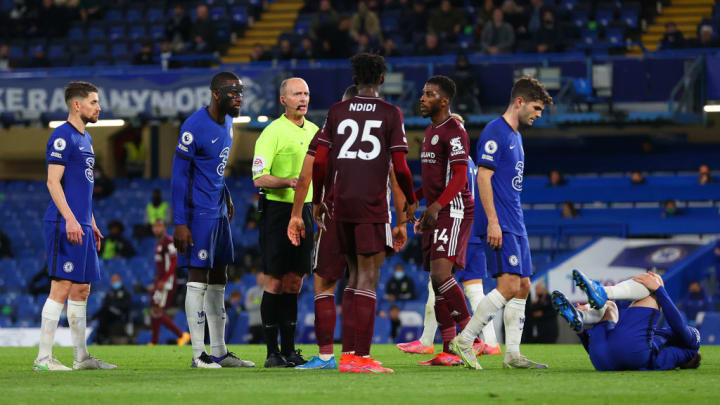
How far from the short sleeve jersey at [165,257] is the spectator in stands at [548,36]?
30.3 ft

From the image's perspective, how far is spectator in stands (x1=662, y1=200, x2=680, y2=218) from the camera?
22.1m

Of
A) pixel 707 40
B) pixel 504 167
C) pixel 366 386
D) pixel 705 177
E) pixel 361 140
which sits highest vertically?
pixel 707 40

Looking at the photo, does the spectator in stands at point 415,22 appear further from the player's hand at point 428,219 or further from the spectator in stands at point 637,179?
the player's hand at point 428,219

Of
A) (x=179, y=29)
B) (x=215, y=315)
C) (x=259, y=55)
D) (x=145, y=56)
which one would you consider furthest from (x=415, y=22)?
(x=215, y=315)

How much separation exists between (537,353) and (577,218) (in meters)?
11.0

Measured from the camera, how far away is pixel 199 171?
9.05 metres

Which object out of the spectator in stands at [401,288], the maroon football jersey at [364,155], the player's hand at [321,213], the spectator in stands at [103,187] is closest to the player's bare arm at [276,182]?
the player's hand at [321,213]

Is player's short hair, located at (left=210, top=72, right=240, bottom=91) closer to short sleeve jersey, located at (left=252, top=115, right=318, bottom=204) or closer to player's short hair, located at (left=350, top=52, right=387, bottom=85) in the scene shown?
short sleeve jersey, located at (left=252, top=115, right=318, bottom=204)

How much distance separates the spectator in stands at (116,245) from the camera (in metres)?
24.0

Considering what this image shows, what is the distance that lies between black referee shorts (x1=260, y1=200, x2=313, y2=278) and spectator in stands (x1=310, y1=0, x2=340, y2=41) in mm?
15987

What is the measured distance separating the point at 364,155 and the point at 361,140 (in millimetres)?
104

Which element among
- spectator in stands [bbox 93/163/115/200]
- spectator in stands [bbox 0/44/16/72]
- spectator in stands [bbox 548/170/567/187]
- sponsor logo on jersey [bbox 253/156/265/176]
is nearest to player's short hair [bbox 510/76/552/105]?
sponsor logo on jersey [bbox 253/156/265/176]

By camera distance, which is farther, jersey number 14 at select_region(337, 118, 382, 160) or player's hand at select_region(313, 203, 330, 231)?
player's hand at select_region(313, 203, 330, 231)

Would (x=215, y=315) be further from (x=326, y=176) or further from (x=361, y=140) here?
(x=361, y=140)
